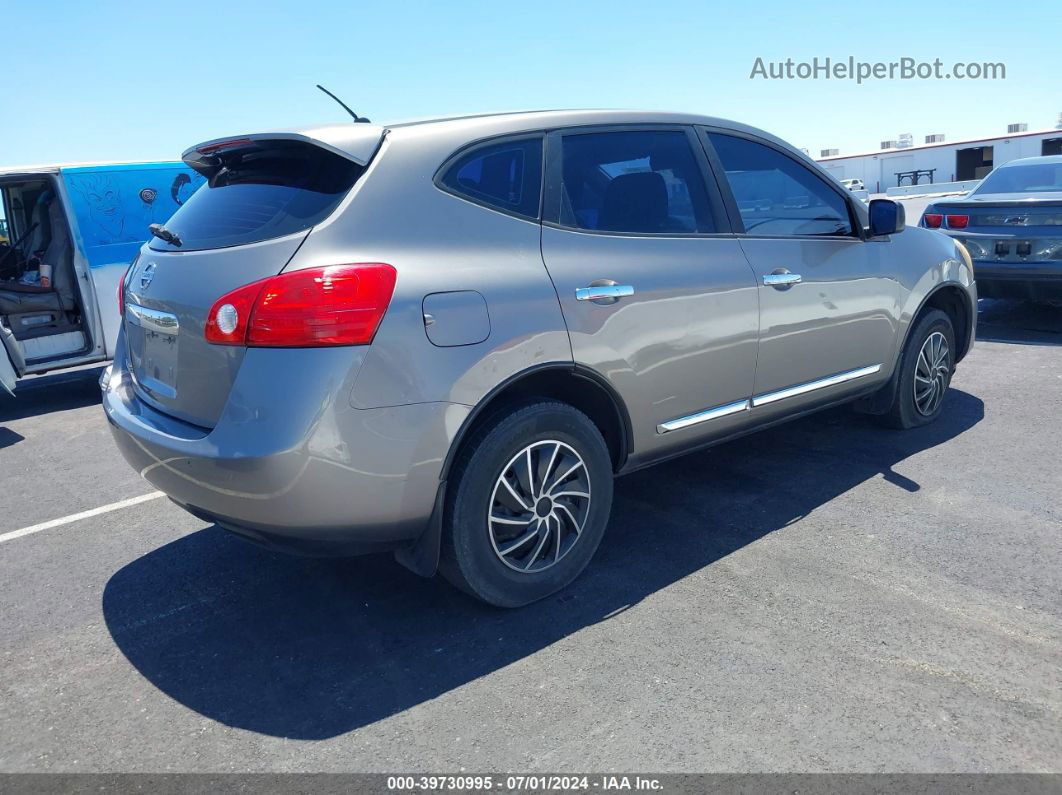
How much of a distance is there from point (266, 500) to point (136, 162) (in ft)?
21.7

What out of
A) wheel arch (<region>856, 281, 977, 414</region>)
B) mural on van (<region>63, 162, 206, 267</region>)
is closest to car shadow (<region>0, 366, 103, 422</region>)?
mural on van (<region>63, 162, 206, 267</region>)

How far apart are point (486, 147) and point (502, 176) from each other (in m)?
0.12

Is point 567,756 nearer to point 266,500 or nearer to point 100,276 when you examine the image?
point 266,500

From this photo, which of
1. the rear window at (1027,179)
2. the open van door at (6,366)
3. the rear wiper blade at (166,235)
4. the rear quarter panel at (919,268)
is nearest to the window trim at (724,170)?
the rear quarter panel at (919,268)

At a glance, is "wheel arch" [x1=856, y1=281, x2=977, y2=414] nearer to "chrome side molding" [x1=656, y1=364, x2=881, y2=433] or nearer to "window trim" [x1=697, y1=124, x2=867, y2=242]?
"chrome side molding" [x1=656, y1=364, x2=881, y2=433]

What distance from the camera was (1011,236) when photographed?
7820 millimetres

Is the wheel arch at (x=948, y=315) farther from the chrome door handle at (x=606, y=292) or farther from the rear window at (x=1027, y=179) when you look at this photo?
the rear window at (x=1027, y=179)

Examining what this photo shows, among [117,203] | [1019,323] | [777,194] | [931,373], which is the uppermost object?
[117,203]

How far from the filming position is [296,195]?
10.0ft

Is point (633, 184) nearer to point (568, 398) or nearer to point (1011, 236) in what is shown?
point (568, 398)

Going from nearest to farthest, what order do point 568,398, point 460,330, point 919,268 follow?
point 460,330
point 568,398
point 919,268

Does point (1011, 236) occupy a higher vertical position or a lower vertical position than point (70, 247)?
lower

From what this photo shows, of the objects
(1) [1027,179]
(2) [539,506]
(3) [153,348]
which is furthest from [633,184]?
(1) [1027,179]

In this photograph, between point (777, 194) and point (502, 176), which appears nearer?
point (502, 176)
